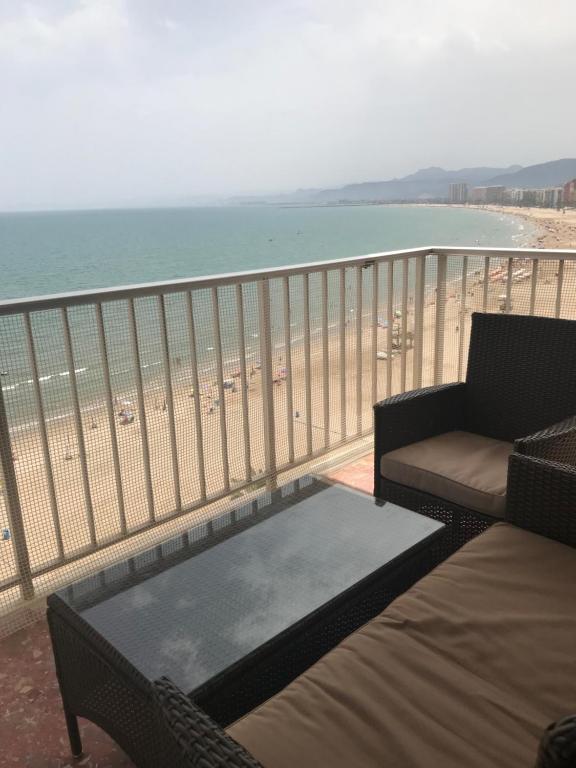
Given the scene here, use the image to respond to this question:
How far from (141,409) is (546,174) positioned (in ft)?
35.7

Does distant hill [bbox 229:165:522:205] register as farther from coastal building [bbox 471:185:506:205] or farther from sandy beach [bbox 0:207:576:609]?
sandy beach [bbox 0:207:576:609]

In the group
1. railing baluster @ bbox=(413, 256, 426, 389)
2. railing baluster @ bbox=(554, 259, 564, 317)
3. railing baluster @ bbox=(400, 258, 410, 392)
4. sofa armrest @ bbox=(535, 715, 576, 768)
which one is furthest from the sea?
sofa armrest @ bbox=(535, 715, 576, 768)

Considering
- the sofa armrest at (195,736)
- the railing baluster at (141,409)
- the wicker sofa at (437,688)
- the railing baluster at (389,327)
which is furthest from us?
the railing baluster at (389,327)

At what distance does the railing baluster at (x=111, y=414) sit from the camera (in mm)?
2283

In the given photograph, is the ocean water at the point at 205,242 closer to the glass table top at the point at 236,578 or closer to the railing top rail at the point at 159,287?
the railing top rail at the point at 159,287

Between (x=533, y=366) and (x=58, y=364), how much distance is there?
1.92 m

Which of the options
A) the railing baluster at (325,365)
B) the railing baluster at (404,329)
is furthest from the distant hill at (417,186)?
the railing baluster at (325,365)

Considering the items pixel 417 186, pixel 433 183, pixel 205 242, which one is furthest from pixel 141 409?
pixel 205 242

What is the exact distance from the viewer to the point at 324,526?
6.18ft

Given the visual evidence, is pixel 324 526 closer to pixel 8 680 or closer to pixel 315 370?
pixel 8 680

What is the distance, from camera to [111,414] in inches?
95.2

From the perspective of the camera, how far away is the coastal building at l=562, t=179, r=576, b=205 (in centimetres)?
832

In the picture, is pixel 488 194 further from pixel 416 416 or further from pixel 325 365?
pixel 416 416

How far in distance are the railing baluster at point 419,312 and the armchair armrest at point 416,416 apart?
106 cm
